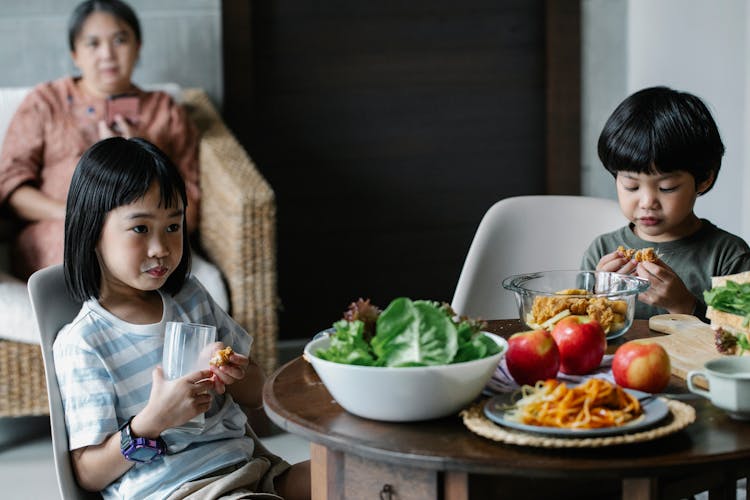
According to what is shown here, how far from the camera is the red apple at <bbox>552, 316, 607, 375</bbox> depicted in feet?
4.62

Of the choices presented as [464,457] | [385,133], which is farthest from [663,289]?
[385,133]

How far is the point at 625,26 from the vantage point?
3.79 meters

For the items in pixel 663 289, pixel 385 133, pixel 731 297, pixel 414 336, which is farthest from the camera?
pixel 385 133

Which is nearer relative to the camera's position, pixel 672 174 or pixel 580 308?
pixel 580 308

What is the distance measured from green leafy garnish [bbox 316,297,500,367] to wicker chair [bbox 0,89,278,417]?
61.5 inches

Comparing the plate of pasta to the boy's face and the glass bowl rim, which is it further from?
the boy's face

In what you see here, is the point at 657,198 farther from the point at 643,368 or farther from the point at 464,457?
the point at 464,457

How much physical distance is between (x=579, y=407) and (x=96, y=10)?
7.74ft

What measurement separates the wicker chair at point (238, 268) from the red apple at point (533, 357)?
1.54m

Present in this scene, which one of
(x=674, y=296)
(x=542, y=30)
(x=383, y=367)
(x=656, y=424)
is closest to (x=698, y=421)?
(x=656, y=424)

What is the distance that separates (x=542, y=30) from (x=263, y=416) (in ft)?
5.82

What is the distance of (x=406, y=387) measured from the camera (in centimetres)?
120

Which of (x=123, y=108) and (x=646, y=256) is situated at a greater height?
(x=123, y=108)

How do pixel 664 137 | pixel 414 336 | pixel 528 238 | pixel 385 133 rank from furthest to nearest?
pixel 385 133, pixel 528 238, pixel 664 137, pixel 414 336
